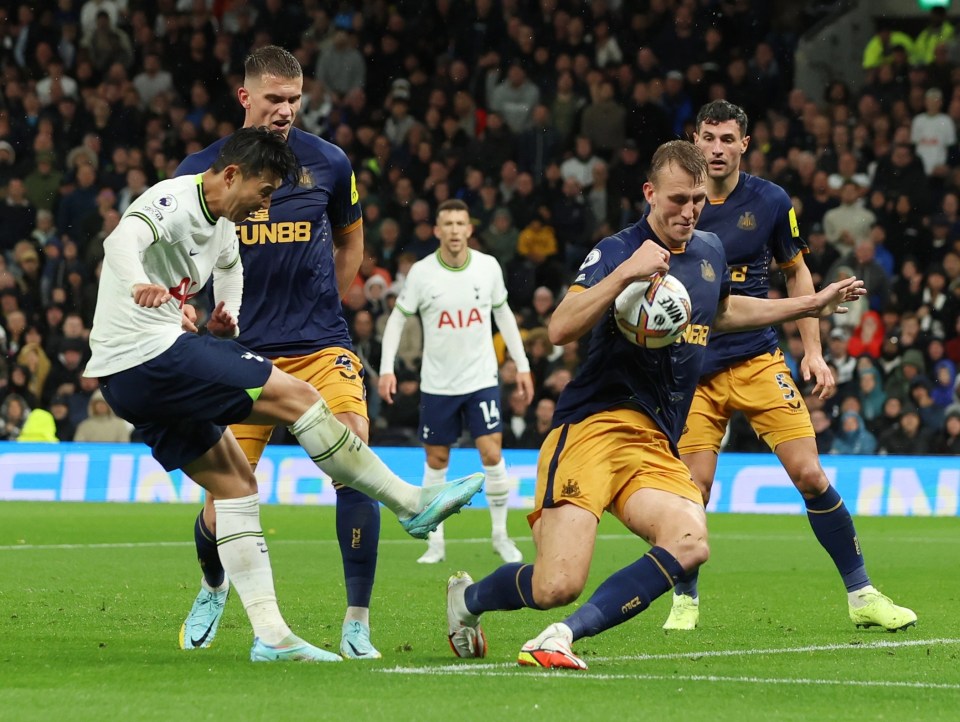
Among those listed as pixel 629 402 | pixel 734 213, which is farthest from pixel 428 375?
pixel 629 402

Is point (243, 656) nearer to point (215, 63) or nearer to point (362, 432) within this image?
point (362, 432)

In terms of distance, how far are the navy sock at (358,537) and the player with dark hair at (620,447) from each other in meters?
0.57

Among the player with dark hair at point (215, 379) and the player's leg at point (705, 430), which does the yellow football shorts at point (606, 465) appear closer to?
the player with dark hair at point (215, 379)

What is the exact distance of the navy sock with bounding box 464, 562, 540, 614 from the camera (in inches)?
258

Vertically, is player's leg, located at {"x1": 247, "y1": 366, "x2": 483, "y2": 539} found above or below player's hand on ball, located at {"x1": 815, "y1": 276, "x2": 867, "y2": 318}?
below

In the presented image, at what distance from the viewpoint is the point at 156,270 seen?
6.66 m

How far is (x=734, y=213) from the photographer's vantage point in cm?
888

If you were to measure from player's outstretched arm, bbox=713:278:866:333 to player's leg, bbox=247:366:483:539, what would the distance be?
142 centimetres

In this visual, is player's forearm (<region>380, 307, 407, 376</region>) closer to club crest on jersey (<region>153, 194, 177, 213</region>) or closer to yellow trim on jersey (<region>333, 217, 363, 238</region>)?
yellow trim on jersey (<region>333, 217, 363, 238</region>)

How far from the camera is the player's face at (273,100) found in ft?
24.6

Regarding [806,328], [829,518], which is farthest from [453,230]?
[829,518]

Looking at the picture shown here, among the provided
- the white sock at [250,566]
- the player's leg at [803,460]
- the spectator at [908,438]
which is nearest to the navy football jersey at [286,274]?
the white sock at [250,566]

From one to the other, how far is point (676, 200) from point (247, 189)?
1.75 meters

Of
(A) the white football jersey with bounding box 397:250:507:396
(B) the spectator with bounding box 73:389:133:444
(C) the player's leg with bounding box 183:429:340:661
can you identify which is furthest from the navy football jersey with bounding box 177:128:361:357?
(B) the spectator with bounding box 73:389:133:444
